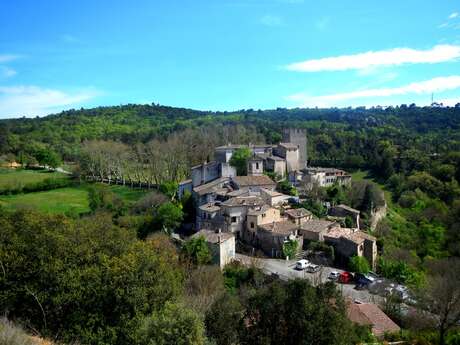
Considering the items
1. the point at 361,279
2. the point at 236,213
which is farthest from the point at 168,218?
the point at 361,279

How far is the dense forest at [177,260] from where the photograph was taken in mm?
15992

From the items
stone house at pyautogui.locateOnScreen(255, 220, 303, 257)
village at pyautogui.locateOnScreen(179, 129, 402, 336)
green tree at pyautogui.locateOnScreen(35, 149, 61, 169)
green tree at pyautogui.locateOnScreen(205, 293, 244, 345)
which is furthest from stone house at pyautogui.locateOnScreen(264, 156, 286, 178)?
green tree at pyautogui.locateOnScreen(35, 149, 61, 169)

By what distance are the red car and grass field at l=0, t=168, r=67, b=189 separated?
56073mm

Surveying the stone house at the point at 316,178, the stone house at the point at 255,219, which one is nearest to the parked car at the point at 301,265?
the stone house at the point at 255,219

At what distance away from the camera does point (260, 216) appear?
1444 inches

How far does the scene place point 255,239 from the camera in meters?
37.0

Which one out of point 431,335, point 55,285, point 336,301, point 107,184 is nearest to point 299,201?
point 431,335

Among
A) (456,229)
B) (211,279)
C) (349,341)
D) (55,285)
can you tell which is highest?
(55,285)

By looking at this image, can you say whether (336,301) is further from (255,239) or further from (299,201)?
(299,201)

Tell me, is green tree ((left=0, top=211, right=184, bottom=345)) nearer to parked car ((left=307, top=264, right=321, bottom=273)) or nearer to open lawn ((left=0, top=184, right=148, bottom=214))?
parked car ((left=307, top=264, right=321, bottom=273))

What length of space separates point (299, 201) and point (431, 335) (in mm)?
22198

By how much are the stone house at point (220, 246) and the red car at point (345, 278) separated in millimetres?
8767

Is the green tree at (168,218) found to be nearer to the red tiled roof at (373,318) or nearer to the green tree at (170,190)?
the green tree at (170,190)

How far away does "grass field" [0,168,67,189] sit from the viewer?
69.1 metres
